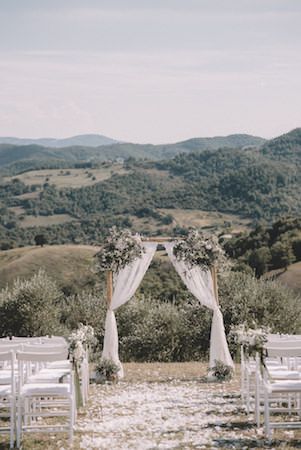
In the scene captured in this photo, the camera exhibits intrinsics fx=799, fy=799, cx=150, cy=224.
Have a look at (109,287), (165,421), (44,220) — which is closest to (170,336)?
(109,287)

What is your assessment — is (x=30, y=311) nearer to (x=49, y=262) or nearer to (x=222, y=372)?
(x=222, y=372)

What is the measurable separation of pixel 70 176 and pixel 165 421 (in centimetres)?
12976

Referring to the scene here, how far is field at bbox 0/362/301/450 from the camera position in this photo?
854 centimetres

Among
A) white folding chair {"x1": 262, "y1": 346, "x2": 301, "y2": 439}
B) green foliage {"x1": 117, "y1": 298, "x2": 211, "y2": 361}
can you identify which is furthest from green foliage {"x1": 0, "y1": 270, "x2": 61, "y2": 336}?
white folding chair {"x1": 262, "y1": 346, "x2": 301, "y2": 439}

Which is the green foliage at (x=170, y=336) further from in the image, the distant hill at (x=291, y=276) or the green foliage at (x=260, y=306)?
the distant hill at (x=291, y=276)

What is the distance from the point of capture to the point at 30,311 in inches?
798

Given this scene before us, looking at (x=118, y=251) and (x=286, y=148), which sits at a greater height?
(x=286, y=148)

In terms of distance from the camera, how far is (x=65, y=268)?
60.8 m

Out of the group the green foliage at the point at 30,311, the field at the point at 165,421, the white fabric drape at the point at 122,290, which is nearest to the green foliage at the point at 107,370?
the white fabric drape at the point at 122,290

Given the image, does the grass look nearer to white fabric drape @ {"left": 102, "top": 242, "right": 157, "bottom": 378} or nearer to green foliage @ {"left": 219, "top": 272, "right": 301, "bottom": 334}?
green foliage @ {"left": 219, "top": 272, "right": 301, "bottom": 334}

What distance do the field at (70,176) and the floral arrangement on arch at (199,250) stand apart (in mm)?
112126

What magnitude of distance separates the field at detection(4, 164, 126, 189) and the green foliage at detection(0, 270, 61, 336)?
349 feet

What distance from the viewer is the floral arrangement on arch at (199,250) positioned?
15.0 meters

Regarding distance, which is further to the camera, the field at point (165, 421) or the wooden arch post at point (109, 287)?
the wooden arch post at point (109, 287)
